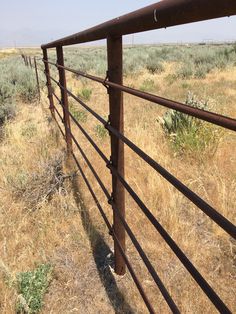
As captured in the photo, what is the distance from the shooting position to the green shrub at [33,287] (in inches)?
91.4

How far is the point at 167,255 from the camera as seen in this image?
8.96 ft

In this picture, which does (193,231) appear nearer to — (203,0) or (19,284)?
(19,284)

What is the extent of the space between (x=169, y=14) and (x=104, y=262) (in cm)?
212

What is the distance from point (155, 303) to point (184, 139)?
259cm

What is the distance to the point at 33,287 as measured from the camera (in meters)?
2.46

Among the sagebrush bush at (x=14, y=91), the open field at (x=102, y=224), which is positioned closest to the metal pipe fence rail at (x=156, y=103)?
the open field at (x=102, y=224)

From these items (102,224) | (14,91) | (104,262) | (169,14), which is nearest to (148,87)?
(14,91)

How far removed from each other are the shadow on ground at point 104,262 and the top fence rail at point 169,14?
172 cm

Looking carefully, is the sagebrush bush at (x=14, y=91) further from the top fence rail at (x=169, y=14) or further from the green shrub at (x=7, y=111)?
the top fence rail at (x=169, y=14)

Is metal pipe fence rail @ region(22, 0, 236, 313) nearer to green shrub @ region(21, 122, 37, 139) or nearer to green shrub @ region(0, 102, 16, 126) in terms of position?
green shrub @ region(21, 122, 37, 139)

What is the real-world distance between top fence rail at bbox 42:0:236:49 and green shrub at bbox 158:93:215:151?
274cm

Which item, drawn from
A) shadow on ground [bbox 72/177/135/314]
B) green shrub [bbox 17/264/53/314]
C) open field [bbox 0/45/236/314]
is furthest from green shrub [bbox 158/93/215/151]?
green shrub [bbox 17/264/53/314]

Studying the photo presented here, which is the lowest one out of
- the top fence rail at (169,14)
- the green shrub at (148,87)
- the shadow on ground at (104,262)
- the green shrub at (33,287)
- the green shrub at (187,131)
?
the green shrub at (148,87)

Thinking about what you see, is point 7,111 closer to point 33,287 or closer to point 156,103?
point 33,287
